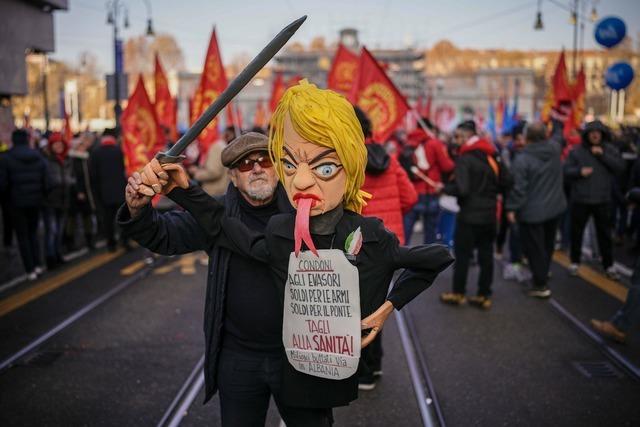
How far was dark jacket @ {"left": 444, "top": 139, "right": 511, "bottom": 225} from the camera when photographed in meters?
6.75

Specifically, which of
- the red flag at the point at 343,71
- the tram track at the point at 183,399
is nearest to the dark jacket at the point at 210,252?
the tram track at the point at 183,399

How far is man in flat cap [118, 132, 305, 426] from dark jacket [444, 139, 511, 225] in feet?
13.7

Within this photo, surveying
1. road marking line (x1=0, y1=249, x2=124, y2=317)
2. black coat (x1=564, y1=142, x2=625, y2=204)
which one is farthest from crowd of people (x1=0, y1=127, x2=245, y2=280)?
black coat (x1=564, y1=142, x2=625, y2=204)

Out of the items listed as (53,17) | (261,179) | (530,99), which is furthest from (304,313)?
(530,99)

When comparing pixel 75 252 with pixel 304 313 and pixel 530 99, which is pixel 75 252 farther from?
pixel 530 99

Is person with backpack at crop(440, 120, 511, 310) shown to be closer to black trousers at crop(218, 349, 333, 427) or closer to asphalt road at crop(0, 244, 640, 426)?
asphalt road at crop(0, 244, 640, 426)

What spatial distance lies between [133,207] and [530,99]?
97.2 metres

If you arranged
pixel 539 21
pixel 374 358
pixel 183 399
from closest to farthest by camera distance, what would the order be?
pixel 183 399
pixel 374 358
pixel 539 21

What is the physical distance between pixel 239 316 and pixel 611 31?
A: 36.2 feet

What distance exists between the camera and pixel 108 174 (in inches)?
379

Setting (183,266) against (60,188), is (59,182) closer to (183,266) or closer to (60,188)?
(60,188)

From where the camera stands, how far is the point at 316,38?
142 m

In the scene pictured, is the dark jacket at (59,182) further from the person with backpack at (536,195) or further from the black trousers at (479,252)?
the person with backpack at (536,195)

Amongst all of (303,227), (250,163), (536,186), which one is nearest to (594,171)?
(536,186)
